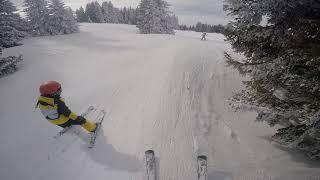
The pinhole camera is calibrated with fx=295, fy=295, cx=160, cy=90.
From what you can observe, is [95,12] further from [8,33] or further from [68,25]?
[8,33]

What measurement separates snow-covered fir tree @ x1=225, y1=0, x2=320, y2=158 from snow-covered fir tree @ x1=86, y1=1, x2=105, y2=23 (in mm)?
87748

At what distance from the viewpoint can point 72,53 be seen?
20.6 m

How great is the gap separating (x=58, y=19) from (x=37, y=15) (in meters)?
2.89

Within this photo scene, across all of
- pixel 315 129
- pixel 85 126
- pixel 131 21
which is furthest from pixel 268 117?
pixel 131 21

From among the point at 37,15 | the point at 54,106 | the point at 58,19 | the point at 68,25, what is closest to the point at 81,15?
the point at 68,25

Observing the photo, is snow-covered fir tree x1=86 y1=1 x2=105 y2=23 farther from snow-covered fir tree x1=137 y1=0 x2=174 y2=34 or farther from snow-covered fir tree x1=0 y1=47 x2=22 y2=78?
snow-covered fir tree x1=0 y1=47 x2=22 y2=78

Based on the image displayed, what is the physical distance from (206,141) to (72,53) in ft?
46.9

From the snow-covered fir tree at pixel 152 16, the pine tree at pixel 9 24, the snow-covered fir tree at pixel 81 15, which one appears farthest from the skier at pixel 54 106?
the snow-covered fir tree at pixel 81 15

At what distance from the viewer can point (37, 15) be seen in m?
41.1

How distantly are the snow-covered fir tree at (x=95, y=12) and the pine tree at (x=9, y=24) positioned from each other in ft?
186

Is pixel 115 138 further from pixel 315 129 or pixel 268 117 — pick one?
pixel 315 129

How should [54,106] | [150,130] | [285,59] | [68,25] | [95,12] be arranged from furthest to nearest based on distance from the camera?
1. [95,12]
2. [68,25]
3. [150,130]
4. [54,106]
5. [285,59]

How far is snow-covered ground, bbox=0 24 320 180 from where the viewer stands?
27.1 ft

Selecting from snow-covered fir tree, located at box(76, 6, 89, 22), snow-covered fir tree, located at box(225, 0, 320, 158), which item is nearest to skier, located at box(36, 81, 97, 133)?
snow-covered fir tree, located at box(225, 0, 320, 158)
